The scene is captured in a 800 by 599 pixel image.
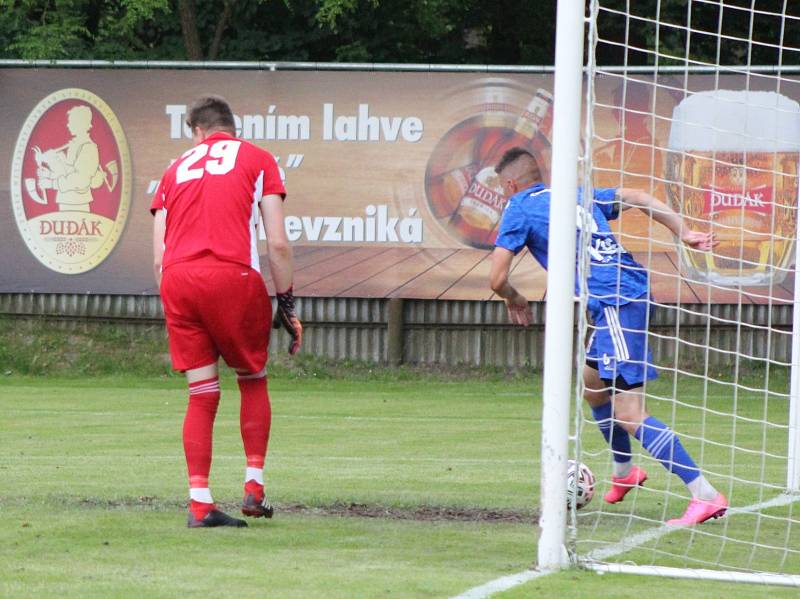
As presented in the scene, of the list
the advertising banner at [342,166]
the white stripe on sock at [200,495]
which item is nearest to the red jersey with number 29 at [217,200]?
the white stripe on sock at [200,495]

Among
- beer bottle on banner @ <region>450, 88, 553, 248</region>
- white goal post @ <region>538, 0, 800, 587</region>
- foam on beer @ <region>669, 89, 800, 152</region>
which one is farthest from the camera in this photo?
beer bottle on banner @ <region>450, 88, 553, 248</region>

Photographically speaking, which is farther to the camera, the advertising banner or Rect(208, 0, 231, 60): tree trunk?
Rect(208, 0, 231, 60): tree trunk

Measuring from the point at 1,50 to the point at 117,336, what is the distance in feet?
15.8

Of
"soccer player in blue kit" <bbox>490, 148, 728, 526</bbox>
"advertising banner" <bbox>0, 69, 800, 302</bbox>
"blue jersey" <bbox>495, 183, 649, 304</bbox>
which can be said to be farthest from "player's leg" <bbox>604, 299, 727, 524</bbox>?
"advertising banner" <bbox>0, 69, 800, 302</bbox>

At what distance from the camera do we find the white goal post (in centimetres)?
564

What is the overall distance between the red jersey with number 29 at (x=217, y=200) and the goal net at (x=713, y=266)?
5.85ft

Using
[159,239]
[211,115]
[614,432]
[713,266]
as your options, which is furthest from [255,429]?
[713,266]

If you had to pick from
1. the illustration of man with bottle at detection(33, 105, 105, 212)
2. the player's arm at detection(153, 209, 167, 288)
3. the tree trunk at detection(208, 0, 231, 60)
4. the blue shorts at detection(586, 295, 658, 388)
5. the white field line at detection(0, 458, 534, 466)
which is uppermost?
the tree trunk at detection(208, 0, 231, 60)

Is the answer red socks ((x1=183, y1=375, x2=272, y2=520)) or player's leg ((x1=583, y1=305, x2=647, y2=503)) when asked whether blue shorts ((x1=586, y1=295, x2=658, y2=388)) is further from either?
red socks ((x1=183, y1=375, x2=272, y2=520))

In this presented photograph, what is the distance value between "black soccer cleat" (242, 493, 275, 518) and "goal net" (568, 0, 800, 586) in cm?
150

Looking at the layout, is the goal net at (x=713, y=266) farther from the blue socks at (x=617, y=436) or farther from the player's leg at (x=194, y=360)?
the player's leg at (x=194, y=360)

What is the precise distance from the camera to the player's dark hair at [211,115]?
6910 millimetres

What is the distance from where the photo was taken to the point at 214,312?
6625 millimetres

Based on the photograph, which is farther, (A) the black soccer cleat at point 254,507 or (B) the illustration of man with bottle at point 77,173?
(B) the illustration of man with bottle at point 77,173
